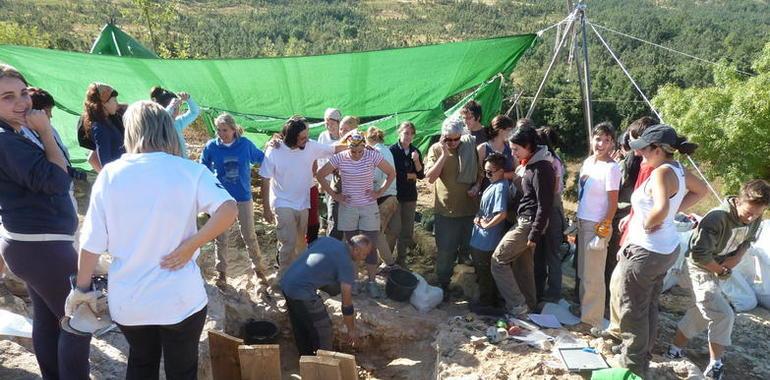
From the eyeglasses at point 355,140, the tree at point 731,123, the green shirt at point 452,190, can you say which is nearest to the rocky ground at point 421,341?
the green shirt at point 452,190

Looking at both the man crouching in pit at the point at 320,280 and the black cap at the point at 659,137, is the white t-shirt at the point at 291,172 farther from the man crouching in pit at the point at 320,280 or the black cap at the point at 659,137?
the black cap at the point at 659,137

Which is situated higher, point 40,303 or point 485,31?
point 485,31

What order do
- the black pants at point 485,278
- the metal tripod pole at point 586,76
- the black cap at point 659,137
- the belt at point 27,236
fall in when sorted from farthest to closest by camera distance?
the metal tripod pole at point 586,76, the black pants at point 485,278, the black cap at point 659,137, the belt at point 27,236

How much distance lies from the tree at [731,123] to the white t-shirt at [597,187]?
Result: 39.5 ft

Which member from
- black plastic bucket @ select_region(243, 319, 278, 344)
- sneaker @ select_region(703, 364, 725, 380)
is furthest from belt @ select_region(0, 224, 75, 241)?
sneaker @ select_region(703, 364, 725, 380)

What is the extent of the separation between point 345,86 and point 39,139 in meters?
4.07

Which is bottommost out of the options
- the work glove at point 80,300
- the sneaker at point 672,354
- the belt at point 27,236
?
the sneaker at point 672,354

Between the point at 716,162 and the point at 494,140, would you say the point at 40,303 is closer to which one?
the point at 494,140

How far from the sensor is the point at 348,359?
2908 millimetres

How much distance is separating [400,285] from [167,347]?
2498 mm

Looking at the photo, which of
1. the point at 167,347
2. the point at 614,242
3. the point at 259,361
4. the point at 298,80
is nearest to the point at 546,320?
the point at 614,242

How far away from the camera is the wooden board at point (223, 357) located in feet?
10.3

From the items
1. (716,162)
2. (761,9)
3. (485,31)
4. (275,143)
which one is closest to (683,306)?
(275,143)

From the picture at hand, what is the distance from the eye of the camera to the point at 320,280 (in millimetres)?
3451
